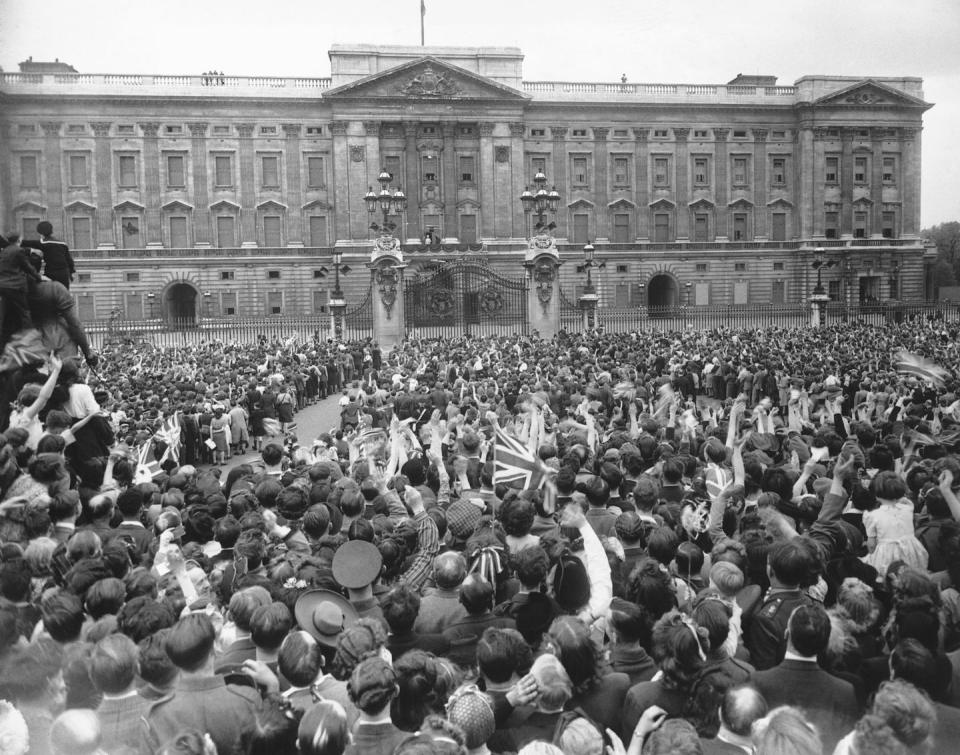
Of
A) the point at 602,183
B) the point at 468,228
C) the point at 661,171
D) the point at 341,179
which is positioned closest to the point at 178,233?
the point at 341,179

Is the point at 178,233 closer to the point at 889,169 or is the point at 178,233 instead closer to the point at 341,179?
the point at 341,179

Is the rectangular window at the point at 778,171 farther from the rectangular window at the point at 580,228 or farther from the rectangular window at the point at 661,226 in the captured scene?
the rectangular window at the point at 580,228

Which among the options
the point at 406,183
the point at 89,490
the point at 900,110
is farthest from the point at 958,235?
the point at 89,490

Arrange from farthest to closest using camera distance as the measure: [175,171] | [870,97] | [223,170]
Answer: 1. [870,97]
2. [223,170]
3. [175,171]

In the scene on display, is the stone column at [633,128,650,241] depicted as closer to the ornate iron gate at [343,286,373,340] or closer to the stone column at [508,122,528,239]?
the stone column at [508,122,528,239]

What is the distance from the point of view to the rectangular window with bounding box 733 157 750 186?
6419 centimetres

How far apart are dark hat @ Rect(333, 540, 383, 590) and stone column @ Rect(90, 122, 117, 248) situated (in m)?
57.7

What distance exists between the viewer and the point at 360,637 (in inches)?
173

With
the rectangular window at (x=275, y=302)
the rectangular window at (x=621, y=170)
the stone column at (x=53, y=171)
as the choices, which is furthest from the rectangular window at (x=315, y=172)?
the rectangular window at (x=621, y=170)

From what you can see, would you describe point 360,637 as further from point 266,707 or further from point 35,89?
point 35,89

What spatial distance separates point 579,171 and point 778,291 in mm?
17730

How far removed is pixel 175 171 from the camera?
58219 millimetres

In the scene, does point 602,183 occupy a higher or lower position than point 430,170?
lower

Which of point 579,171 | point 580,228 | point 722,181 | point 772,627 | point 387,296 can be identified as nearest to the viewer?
point 772,627
